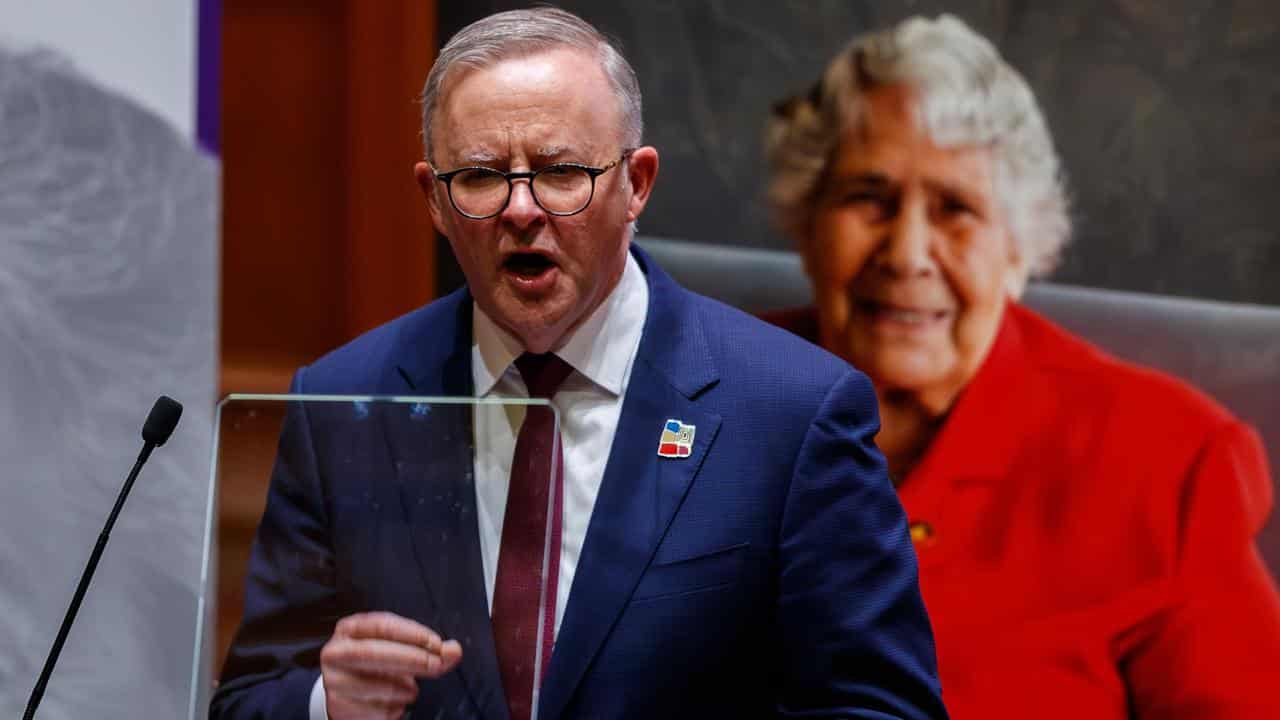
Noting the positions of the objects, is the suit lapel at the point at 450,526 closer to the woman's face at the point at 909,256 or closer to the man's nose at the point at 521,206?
the man's nose at the point at 521,206

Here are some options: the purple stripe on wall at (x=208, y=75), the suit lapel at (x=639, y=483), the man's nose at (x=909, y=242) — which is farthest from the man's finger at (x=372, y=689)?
the purple stripe on wall at (x=208, y=75)

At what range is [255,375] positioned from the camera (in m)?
2.99

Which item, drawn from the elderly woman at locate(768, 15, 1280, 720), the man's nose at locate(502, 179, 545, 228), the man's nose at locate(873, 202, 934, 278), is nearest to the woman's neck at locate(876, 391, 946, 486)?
the elderly woman at locate(768, 15, 1280, 720)

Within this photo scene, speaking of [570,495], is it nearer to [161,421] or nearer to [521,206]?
[521,206]

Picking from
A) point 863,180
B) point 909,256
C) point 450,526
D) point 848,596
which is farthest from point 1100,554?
point 450,526

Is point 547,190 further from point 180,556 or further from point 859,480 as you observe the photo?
point 180,556

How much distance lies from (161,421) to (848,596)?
71 centimetres

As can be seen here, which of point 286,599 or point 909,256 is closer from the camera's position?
point 286,599

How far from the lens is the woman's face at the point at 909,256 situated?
2623 millimetres

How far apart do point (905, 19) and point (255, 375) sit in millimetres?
1612

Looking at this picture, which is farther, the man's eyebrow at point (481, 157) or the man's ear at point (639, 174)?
the man's ear at point (639, 174)

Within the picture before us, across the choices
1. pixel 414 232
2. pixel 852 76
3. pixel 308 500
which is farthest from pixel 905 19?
pixel 308 500

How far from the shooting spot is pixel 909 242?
2635 mm

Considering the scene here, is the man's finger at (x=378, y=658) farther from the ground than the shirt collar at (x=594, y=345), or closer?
closer
